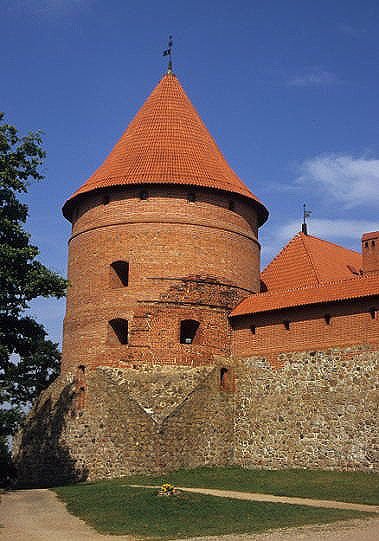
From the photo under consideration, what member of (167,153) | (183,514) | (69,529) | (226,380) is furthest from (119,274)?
(69,529)

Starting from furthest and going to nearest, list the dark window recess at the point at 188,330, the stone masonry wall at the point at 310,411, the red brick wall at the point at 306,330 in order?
the dark window recess at the point at 188,330, the red brick wall at the point at 306,330, the stone masonry wall at the point at 310,411

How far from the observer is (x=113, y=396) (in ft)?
55.8

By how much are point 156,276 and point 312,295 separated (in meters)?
3.66

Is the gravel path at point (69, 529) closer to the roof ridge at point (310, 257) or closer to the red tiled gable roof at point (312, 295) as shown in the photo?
the red tiled gable roof at point (312, 295)

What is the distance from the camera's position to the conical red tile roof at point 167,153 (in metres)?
18.7

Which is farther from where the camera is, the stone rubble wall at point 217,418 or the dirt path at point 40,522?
the stone rubble wall at point 217,418

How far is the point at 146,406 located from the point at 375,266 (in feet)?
24.1

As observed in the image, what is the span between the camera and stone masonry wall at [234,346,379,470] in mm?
15664

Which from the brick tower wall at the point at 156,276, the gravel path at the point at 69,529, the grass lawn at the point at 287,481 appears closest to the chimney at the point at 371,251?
the brick tower wall at the point at 156,276

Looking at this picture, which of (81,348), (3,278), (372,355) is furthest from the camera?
(81,348)

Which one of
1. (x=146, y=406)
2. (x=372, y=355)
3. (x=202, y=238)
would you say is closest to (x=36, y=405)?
(x=146, y=406)

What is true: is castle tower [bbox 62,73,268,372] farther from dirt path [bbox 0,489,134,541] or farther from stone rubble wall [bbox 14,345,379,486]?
dirt path [bbox 0,489,134,541]

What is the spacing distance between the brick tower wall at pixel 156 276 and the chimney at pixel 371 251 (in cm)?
320

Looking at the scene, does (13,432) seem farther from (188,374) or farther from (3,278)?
(3,278)
